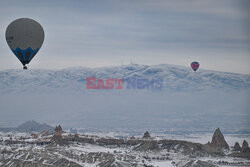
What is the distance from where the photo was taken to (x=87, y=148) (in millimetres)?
185375

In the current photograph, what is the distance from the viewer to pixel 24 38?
365 ft

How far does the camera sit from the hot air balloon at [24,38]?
11041 cm

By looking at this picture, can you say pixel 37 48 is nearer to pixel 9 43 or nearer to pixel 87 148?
pixel 9 43

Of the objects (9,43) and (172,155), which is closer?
(9,43)

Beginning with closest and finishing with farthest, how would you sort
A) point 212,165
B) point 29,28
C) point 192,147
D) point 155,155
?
point 29,28, point 212,165, point 155,155, point 192,147

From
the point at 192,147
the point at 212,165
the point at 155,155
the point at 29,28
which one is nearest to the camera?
the point at 29,28

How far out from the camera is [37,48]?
11294cm

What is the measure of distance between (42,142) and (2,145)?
15.3m

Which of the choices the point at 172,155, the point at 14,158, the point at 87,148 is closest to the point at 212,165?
the point at 172,155

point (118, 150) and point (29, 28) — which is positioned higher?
point (29, 28)

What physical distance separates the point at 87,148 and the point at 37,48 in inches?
3126

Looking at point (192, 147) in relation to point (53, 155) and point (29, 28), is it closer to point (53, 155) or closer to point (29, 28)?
point (53, 155)

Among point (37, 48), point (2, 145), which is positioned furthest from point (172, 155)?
point (37, 48)

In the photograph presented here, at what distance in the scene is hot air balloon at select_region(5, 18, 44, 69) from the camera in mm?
110412
